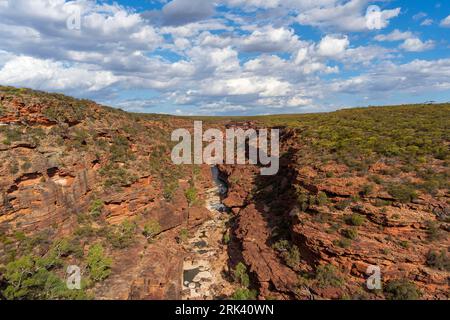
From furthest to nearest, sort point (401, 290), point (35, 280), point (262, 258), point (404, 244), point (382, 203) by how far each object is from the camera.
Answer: point (262, 258), point (382, 203), point (404, 244), point (35, 280), point (401, 290)

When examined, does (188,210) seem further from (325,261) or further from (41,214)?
(325,261)

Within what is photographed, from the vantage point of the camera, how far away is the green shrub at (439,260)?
1631 centimetres

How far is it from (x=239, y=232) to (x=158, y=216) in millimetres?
8724

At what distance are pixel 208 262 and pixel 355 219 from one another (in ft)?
48.4

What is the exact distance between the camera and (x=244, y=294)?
2180 cm

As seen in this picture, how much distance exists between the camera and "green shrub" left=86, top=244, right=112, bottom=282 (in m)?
20.5

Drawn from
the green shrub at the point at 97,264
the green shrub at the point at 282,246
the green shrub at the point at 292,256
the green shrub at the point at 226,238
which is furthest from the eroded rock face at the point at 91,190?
the green shrub at the point at 292,256

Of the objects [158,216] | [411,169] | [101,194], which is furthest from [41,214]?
[411,169]

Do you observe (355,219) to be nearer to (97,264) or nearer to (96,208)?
(97,264)

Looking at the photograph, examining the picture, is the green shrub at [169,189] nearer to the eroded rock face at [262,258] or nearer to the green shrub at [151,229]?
the green shrub at [151,229]

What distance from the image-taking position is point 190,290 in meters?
24.2

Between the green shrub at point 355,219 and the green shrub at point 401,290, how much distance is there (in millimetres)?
4142

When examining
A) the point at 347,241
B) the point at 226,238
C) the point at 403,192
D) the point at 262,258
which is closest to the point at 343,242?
the point at 347,241

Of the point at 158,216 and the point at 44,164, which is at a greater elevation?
the point at 44,164
